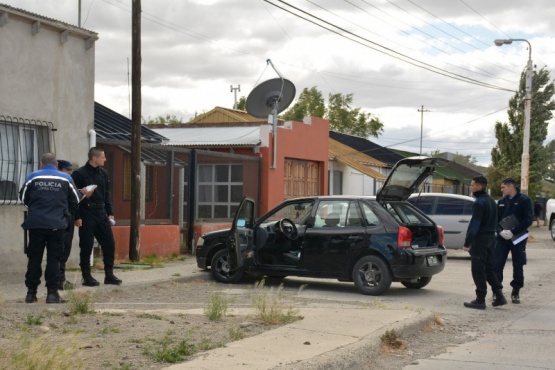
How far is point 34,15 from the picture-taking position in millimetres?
13742

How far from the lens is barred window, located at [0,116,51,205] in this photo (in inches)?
521

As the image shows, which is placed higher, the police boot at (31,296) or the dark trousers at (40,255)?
the dark trousers at (40,255)

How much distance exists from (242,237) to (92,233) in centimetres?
247

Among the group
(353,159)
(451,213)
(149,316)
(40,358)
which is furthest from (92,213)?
(353,159)

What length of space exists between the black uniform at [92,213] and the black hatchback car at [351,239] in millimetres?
1997

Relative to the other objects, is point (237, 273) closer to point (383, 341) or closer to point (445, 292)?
point (445, 292)

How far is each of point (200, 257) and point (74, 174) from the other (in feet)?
10.8

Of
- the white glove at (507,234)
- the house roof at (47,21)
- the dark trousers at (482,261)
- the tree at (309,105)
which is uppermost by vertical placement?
the tree at (309,105)

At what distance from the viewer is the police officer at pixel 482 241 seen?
1138 cm

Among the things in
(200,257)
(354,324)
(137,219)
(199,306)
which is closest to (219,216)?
(137,219)

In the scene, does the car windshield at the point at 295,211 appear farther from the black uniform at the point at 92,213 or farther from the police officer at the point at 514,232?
the police officer at the point at 514,232

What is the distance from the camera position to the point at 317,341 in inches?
314

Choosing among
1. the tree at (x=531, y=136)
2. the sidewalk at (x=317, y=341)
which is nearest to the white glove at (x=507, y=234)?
the sidewalk at (x=317, y=341)

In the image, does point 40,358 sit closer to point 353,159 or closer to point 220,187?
point 220,187
